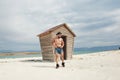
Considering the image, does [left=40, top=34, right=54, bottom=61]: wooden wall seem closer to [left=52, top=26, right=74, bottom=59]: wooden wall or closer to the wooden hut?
the wooden hut

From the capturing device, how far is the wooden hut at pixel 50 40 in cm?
2270

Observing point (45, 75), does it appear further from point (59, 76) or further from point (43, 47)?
point (43, 47)

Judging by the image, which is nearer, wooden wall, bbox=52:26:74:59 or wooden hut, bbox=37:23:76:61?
wooden hut, bbox=37:23:76:61

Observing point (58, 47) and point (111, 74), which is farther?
point (58, 47)

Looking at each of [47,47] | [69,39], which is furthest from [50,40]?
[69,39]

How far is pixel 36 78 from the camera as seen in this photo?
9906 millimetres

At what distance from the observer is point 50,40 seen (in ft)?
74.1

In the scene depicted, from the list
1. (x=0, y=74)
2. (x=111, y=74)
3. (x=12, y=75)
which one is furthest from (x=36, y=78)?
(x=111, y=74)

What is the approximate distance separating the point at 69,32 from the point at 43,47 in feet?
10.6

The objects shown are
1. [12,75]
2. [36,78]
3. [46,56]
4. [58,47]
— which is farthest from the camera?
[46,56]

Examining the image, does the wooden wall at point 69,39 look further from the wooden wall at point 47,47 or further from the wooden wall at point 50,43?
the wooden wall at point 47,47

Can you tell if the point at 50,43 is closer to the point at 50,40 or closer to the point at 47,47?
the point at 50,40

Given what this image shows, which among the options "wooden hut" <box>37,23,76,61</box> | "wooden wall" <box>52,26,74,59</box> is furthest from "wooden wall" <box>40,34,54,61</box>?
"wooden wall" <box>52,26,74,59</box>

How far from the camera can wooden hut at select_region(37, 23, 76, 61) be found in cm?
2270
